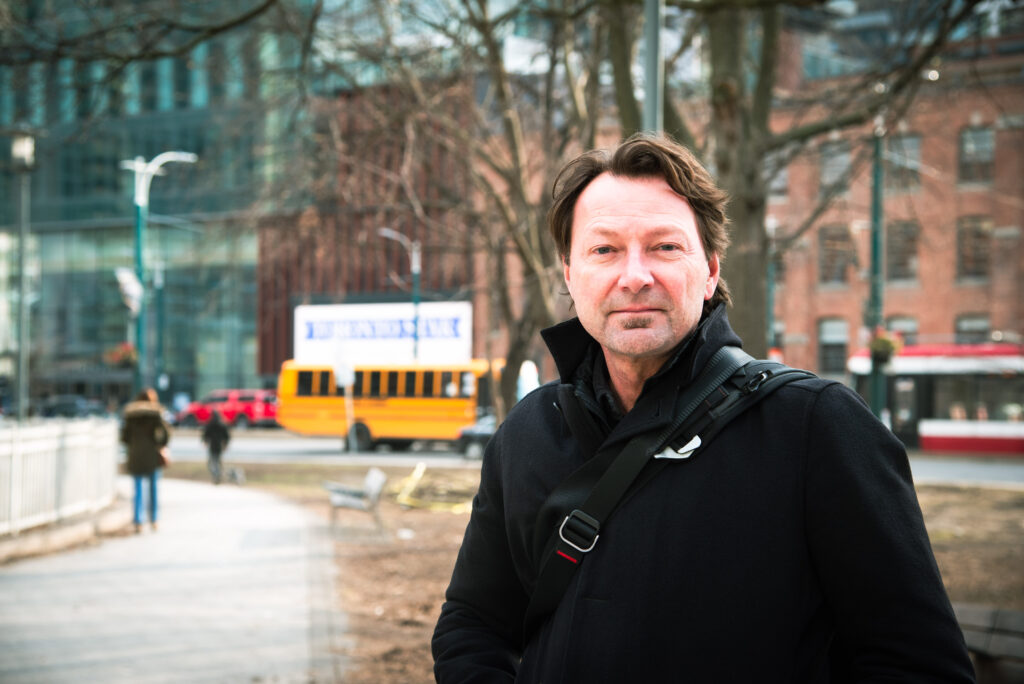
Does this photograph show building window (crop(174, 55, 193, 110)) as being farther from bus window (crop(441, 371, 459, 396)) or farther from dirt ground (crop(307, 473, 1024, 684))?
dirt ground (crop(307, 473, 1024, 684))

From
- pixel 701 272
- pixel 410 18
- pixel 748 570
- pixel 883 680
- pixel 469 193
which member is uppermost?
pixel 410 18

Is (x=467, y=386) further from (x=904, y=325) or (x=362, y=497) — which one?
(x=362, y=497)

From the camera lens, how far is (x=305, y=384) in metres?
35.1

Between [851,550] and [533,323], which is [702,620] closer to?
[851,550]

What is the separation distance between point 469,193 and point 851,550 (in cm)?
1937

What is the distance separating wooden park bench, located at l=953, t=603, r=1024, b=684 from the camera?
5211 millimetres

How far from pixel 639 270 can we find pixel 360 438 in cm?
3302

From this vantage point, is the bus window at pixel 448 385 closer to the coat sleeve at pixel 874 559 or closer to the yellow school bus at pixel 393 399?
the yellow school bus at pixel 393 399

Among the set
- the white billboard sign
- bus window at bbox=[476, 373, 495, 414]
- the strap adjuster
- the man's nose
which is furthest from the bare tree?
bus window at bbox=[476, 373, 495, 414]

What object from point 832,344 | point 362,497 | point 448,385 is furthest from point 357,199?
point 832,344

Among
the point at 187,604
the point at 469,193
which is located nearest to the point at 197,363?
the point at 469,193

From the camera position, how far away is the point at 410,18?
48.1 feet

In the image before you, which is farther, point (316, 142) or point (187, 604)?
point (316, 142)

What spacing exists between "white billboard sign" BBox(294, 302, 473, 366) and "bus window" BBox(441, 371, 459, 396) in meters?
0.62
